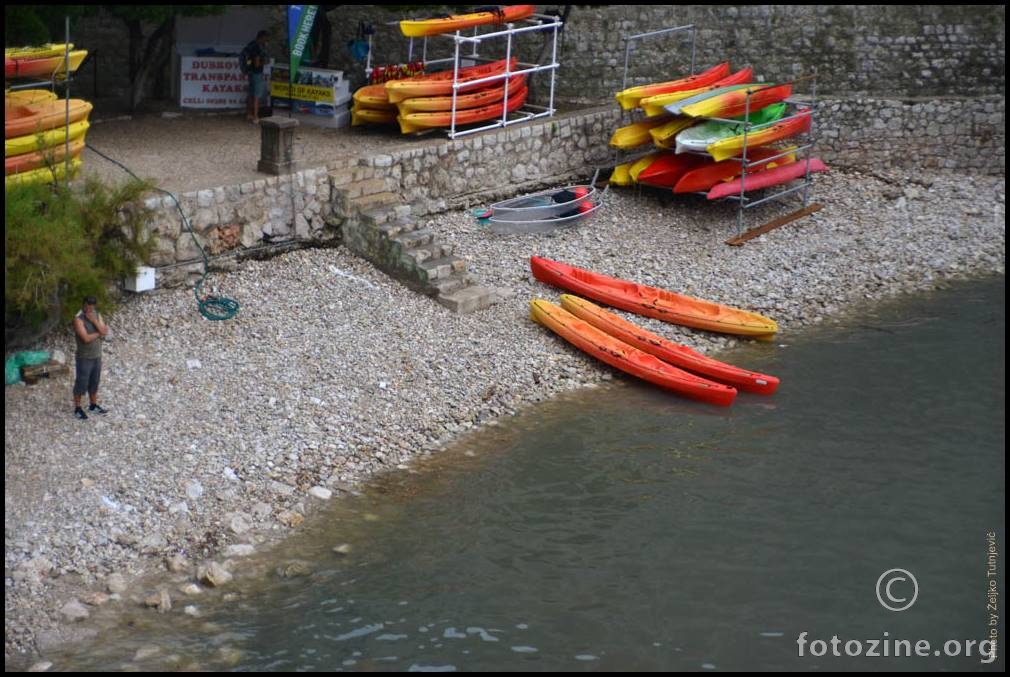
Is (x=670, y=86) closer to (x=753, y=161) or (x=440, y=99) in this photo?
(x=753, y=161)

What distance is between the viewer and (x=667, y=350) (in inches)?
584

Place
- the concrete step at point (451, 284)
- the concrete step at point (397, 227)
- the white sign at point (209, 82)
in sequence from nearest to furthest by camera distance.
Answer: the concrete step at point (451, 284), the concrete step at point (397, 227), the white sign at point (209, 82)

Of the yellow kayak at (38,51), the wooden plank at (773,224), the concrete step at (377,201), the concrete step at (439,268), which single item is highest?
the yellow kayak at (38,51)

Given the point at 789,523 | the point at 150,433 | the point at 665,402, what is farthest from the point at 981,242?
the point at 150,433

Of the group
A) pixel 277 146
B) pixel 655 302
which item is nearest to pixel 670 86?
pixel 655 302

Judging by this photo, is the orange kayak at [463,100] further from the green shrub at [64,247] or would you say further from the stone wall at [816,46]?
the green shrub at [64,247]

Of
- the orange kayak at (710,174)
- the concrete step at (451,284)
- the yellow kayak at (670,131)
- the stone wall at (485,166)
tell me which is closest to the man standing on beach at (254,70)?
the stone wall at (485,166)

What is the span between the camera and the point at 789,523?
11.8 meters

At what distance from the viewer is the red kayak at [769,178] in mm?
18047

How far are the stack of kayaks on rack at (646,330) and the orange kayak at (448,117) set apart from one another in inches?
101

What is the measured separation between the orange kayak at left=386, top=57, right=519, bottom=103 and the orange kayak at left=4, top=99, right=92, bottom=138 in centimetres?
462

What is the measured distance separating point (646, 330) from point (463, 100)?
4496 millimetres

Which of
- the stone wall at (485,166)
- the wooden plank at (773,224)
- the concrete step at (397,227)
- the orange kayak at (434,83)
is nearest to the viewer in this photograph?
the stone wall at (485,166)

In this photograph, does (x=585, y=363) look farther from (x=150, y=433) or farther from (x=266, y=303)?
(x=150, y=433)
